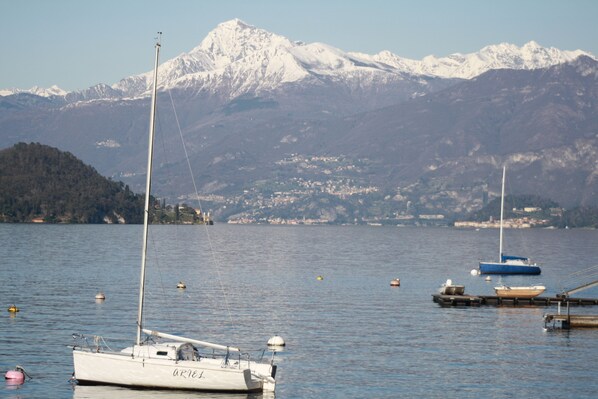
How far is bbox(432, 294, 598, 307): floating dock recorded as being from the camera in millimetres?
119062

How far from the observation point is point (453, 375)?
7344 centimetres

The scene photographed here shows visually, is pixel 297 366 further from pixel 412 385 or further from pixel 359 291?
pixel 359 291

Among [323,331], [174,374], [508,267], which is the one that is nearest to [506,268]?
[508,267]

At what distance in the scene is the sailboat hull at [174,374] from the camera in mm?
63844

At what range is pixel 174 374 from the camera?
6406cm

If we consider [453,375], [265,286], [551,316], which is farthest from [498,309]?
[453,375]

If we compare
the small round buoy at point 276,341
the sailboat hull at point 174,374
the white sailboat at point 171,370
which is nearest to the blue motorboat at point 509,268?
the small round buoy at point 276,341

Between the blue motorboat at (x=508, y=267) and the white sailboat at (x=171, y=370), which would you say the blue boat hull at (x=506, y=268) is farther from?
the white sailboat at (x=171, y=370)

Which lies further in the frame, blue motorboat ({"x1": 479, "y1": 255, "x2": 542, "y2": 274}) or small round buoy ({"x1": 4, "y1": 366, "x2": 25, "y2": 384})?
blue motorboat ({"x1": 479, "y1": 255, "x2": 542, "y2": 274})

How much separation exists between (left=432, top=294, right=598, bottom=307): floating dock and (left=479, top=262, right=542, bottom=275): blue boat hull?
2107 inches

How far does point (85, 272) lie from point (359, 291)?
137 ft

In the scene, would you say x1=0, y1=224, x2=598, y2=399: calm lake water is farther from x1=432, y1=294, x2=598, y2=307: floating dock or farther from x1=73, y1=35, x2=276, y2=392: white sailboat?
x1=432, y1=294, x2=598, y2=307: floating dock

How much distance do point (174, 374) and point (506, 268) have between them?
4939 inches

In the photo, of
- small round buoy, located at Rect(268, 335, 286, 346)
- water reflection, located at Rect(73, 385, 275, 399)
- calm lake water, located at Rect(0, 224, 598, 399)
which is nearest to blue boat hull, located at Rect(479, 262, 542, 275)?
calm lake water, located at Rect(0, 224, 598, 399)
